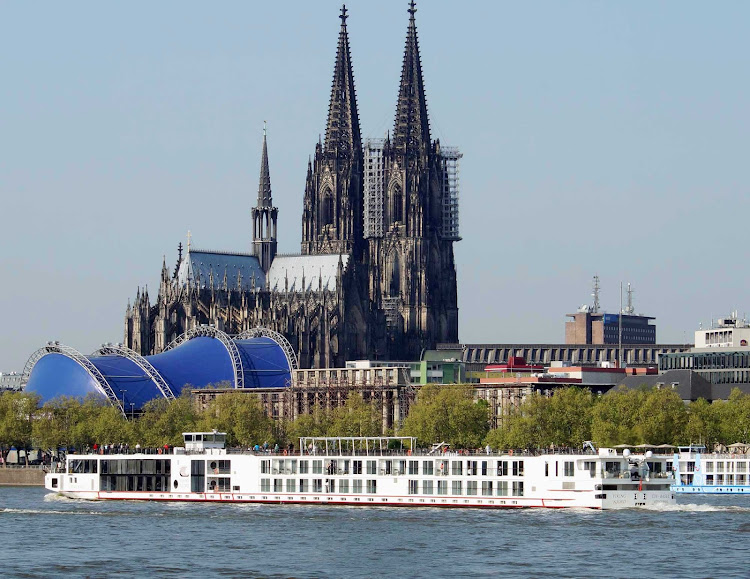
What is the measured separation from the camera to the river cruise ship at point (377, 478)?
4628 inches

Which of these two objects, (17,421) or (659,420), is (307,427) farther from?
(659,420)

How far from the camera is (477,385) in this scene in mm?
191375

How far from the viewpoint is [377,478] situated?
123250 mm

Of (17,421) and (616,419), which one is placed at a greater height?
(616,419)

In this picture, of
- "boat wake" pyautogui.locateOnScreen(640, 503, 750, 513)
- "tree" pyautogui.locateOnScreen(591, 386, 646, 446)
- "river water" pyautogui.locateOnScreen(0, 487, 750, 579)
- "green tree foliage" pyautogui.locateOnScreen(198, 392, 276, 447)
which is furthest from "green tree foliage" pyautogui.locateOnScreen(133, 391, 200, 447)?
"boat wake" pyautogui.locateOnScreen(640, 503, 750, 513)

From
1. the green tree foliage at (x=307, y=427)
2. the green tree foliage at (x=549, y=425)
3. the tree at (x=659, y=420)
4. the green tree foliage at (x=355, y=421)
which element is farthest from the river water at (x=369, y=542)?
the green tree foliage at (x=307, y=427)

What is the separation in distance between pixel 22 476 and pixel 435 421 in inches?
1557

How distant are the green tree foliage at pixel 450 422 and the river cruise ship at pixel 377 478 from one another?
30.4 meters

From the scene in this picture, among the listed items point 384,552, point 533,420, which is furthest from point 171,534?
point 533,420

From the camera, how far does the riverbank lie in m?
175

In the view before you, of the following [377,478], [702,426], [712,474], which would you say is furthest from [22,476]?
[712,474]

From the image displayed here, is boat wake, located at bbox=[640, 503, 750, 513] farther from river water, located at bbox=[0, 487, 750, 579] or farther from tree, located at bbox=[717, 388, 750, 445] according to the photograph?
tree, located at bbox=[717, 388, 750, 445]

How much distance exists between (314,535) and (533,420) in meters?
59.2

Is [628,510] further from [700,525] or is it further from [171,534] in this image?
[171,534]
